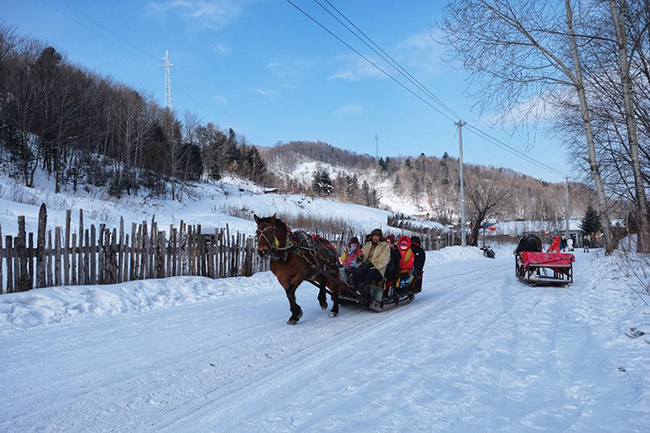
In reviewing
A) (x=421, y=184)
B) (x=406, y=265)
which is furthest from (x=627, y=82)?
(x=421, y=184)

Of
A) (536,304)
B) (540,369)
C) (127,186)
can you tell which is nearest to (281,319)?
(540,369)

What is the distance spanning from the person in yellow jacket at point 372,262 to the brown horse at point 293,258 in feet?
1.36

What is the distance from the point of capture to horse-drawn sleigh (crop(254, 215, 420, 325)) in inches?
262

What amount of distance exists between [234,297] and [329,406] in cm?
722

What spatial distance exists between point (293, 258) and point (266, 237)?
74cm

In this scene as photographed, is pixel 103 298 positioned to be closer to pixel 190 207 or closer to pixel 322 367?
pixel 322 367

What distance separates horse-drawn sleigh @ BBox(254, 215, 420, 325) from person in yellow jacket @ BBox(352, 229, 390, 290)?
0.54 feet

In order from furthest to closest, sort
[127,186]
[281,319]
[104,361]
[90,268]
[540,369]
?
[127,186], [90,268], [281,319], [104,361], [540,369]

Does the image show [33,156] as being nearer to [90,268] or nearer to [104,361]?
[90,268]

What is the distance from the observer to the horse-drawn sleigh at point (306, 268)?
21.9 ft

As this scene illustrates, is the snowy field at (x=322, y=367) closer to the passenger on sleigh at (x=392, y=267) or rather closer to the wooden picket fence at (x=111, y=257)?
the wooden picket fence at (x=111, y=257)

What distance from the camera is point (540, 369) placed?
445 cm

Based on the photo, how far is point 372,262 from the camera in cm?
832

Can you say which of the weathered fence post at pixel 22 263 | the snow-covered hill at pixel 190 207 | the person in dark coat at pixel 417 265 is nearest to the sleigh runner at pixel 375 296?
the person in dark coat at pixel 417 265
